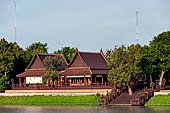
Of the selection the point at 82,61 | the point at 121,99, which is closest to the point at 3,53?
the point at 82,61

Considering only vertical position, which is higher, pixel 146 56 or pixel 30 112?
pixel 146 56

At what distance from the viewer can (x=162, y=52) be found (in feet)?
205

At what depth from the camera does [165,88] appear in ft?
196

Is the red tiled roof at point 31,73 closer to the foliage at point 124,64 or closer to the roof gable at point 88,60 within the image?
the roof gable at point 88,60

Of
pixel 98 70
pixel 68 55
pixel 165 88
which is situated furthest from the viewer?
pixel 68 55

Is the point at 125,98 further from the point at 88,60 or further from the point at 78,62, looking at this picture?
the point at 78,62

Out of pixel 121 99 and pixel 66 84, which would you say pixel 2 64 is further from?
pixel 121 99

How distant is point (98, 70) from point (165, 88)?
12.6 metres

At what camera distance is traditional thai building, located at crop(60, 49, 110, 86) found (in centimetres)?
6688

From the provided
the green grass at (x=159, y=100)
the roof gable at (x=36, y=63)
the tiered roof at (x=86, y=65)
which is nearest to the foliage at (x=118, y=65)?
the green grass at (x=159, y=100)

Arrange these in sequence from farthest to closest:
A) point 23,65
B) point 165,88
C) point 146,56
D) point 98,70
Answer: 1. point 23,65
2. point 98,70
3. point 146,56
4. point 165,88

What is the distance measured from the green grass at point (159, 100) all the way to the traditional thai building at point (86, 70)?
44.9 feet

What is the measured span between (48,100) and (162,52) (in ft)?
60.1

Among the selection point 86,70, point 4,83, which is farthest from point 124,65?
point 4,83
